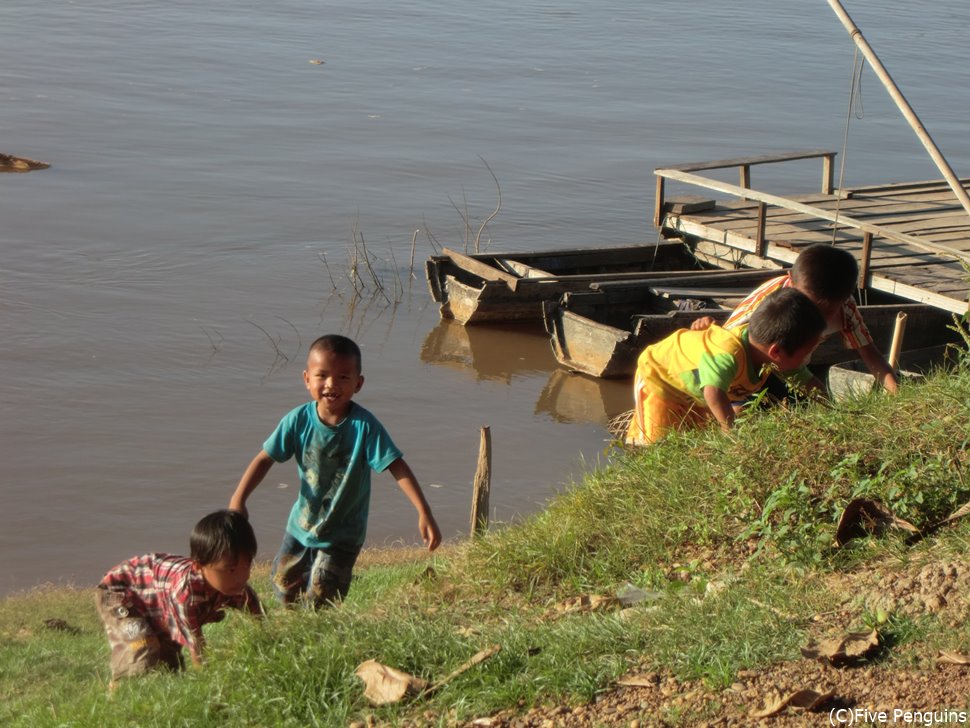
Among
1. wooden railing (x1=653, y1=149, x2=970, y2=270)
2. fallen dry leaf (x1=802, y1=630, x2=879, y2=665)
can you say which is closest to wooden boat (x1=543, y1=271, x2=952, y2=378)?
wooden railing (x1=653, y1=149, x2=970, y2=270)

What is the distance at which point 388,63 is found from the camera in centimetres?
2777

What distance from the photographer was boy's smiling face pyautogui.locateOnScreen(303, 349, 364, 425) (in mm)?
4777

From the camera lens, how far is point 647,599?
4.34m

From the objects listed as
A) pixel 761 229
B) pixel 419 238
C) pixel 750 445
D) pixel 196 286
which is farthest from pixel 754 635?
pixel 419 238

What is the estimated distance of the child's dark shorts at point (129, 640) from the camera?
4.46m

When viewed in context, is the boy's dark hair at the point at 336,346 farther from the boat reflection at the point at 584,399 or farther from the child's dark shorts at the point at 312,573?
the boat reflection at the point at 584,399

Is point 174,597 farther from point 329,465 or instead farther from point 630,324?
point 630,324

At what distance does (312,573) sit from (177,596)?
686 mm

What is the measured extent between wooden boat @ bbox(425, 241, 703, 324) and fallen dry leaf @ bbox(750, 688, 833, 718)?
9.15 metres

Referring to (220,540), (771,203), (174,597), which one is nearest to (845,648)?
(220,540)

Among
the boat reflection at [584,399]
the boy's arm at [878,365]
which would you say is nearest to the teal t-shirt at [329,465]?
the boy's arm at [878,365]

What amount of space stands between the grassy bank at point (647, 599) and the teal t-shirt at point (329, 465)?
0.35 meters

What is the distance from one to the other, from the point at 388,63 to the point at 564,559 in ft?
79.4

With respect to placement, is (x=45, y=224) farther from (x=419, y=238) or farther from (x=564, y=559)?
(x=564, y=559)
